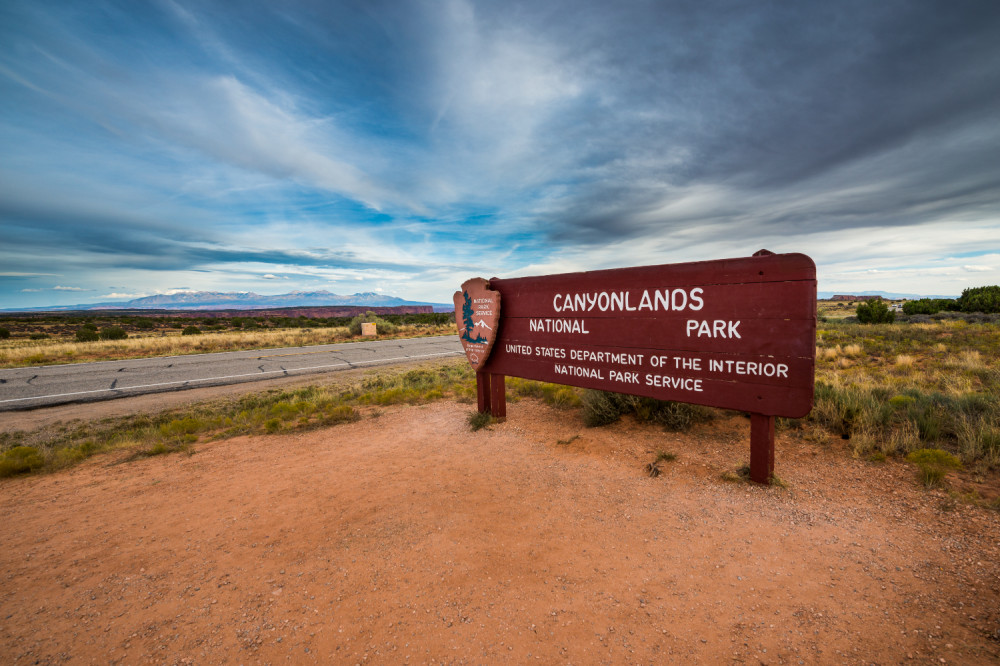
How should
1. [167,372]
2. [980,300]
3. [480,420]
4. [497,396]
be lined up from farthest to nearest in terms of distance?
[980,300], [167,372], [497,396], [480,420]

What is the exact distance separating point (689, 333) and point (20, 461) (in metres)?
8.29

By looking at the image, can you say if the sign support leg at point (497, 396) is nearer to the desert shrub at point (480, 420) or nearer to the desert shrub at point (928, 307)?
the desert shrub at point (480, 420)

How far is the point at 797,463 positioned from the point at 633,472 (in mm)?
1784

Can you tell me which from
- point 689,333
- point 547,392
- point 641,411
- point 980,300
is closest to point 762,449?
→ point 689,333

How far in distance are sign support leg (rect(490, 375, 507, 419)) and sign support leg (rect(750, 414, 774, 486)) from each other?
3604 millimetres

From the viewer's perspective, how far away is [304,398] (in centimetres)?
901

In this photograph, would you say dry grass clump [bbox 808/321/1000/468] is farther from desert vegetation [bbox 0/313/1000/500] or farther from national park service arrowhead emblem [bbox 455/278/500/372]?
national park service arrowhead emblem [bbox 455/278/500/372]

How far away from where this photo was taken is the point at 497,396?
21.7 ft

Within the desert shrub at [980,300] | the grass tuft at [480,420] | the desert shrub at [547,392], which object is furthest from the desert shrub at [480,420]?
the desert shrub at [980,300]

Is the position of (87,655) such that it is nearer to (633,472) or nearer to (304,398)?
(633,472)

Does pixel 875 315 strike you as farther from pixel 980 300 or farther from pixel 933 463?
pixel 933 463

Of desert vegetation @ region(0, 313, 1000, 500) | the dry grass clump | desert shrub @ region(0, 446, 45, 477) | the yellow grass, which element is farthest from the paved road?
the dry grass clump

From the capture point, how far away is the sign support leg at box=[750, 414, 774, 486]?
12.6 feet

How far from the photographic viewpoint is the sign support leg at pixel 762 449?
12.6ft
